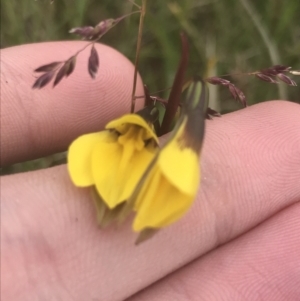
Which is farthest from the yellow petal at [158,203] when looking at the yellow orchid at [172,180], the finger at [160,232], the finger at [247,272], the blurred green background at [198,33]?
the blurred green background at [198,33]

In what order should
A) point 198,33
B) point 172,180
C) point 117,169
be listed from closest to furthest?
point 172,180, point 117,169, point 198,33

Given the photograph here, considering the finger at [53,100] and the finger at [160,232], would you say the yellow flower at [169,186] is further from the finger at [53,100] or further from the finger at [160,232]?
the finger at [53,100]

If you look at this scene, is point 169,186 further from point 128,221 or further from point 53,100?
point 53,100

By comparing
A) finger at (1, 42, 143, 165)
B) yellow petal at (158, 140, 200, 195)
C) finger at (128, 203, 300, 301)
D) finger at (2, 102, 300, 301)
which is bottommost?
finger at (128, 203, 300, 301)

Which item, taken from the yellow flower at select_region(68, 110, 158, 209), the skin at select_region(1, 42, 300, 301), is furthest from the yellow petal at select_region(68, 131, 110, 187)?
the skin at select_region(1, 42, 300, 301)

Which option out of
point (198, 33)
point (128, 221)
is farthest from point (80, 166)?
point (198, 33)

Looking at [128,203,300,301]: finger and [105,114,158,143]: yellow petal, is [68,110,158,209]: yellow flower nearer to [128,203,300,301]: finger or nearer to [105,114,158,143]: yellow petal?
[105,114,158,143]: yellow petal
